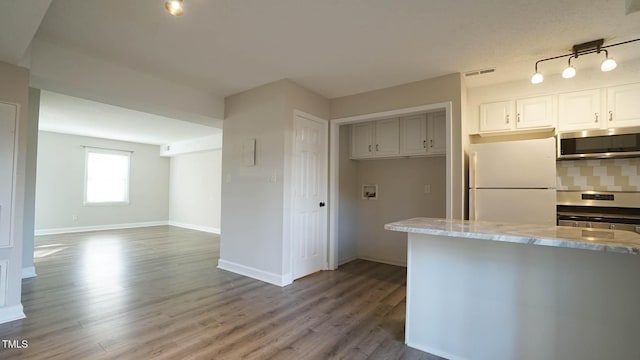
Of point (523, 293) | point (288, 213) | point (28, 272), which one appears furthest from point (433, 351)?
point (28, 272)

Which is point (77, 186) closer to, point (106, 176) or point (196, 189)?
point (106, 176)

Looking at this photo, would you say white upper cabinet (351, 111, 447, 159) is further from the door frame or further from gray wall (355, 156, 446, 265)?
the door frame

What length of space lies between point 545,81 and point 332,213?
300 centimetres

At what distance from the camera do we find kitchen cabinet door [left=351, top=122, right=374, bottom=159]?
4.50 m

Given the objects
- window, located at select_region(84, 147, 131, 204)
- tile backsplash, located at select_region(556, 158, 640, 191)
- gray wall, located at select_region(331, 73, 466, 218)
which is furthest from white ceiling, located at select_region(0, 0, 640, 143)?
window, located at select_region(84, 147, 131, 204)

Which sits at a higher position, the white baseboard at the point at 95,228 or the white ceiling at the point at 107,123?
the white ceiling at the point at 107,123

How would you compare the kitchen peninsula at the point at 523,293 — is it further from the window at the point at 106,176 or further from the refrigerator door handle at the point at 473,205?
the window at the point at 106,176

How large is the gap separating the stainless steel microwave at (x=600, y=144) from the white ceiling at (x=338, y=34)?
28.9 inches

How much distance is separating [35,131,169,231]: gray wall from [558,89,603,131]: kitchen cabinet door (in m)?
9.42

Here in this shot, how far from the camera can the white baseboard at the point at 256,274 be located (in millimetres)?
3475

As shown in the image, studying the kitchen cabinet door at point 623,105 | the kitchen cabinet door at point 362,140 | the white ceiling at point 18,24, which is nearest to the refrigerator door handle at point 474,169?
the kitchen cabinet door at point 623,105

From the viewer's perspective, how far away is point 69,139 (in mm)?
7059

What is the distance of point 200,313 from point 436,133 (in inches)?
138

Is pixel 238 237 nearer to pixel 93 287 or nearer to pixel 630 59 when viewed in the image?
pixel 93 287
